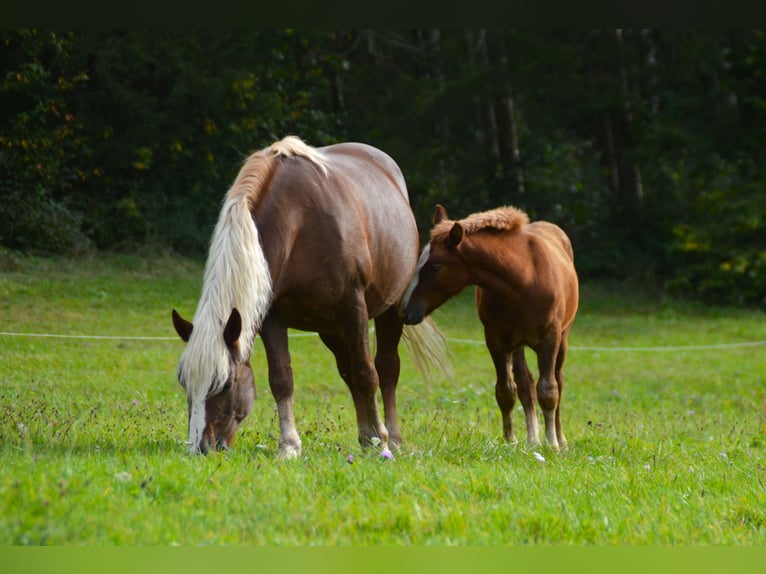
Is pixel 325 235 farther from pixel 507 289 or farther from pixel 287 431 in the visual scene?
pixel 507 289

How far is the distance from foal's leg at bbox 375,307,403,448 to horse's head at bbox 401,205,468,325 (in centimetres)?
36

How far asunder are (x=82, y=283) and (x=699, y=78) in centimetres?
1753

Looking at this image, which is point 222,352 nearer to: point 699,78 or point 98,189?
point 98,189

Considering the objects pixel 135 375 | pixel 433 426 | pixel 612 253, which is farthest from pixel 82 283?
pixel 612 253

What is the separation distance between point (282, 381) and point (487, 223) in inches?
82.9

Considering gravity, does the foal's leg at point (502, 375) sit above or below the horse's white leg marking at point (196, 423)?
below

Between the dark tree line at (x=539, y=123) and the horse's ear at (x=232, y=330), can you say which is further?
the dark tree line at (x=539, y=123)

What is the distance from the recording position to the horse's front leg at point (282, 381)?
596 cm

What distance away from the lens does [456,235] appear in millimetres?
7031

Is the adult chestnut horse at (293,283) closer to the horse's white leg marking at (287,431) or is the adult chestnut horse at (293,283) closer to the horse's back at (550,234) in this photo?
the horse's white leg marking at (287,431)

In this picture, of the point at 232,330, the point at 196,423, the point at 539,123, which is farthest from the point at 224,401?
the point at 539,123

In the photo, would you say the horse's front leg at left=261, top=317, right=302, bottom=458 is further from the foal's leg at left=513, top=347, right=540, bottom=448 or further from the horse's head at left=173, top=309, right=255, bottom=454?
the foal's leg at left=513, top=347, right=540, bottom=448

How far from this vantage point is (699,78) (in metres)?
22.6

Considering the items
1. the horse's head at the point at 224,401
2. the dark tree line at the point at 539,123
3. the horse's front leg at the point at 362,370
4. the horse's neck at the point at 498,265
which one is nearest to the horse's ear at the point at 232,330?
the horse's head at the point at 224,401
